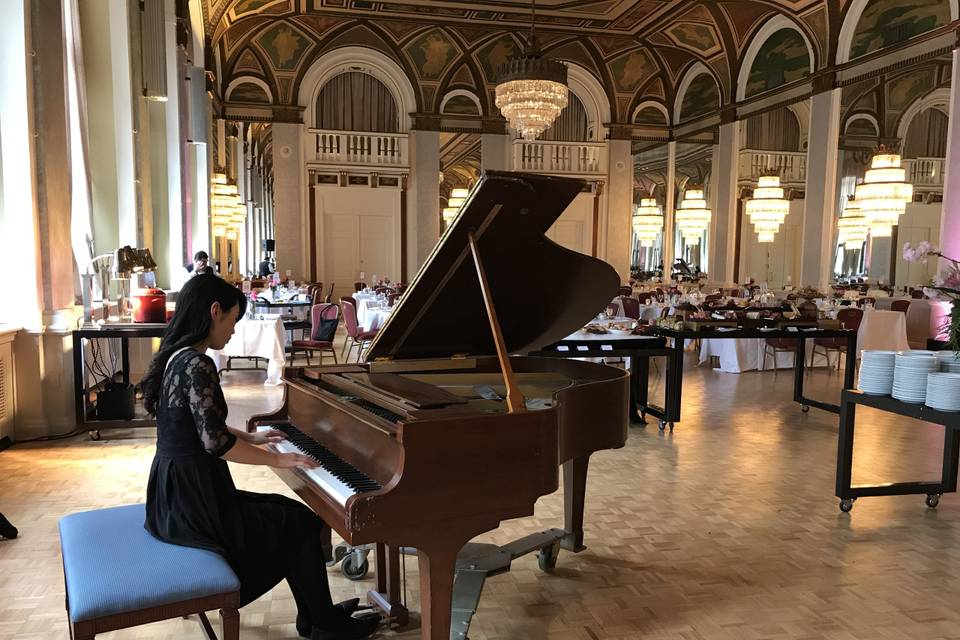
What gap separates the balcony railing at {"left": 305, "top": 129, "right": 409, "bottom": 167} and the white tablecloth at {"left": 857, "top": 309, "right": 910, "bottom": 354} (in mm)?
9407

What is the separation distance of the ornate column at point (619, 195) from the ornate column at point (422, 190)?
3890mm

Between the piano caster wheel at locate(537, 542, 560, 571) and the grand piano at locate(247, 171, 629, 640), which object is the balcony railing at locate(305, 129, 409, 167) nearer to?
the grand piano at locate(247, 171, 629, 640)

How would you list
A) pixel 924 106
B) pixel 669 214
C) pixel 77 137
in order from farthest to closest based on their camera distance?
pixel 669 214 < pixel 924 106 < pixel 77 137

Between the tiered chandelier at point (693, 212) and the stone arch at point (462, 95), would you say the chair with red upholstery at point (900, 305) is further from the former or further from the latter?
the stone arch at point (462, 95)

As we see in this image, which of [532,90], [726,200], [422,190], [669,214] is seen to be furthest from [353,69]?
[726,200]

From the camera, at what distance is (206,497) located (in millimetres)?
2281

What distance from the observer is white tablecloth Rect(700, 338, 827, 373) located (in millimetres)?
9234

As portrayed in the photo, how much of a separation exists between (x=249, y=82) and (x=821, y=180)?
1097 centimetres

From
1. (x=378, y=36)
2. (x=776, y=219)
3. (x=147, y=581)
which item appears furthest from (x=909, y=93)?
(x=147, y=581)

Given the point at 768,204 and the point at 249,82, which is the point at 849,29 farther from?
the point at 249,82

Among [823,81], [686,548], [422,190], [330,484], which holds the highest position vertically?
[823,81]

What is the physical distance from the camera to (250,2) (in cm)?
1330

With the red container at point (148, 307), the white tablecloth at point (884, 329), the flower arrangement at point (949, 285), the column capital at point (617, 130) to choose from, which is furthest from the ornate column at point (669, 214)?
the flower arrangement at point (949, 285)

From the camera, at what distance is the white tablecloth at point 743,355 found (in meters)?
9.23
